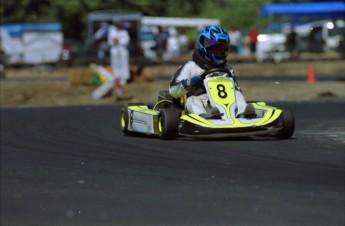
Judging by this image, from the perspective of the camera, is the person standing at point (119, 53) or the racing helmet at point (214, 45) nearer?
the racing helmet at point (214, 45)

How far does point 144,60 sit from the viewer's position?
131 feet

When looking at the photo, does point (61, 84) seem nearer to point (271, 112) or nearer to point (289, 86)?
point (289, 86)

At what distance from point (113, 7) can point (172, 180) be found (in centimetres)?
4563

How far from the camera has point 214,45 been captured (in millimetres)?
11398

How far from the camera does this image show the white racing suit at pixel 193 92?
1134cm

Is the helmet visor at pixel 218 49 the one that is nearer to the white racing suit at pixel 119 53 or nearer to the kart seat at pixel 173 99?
the kart seat at pixel 173 99

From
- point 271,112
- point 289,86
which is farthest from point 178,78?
point 289,86

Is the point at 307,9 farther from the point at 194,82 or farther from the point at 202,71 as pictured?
the point at 194,82

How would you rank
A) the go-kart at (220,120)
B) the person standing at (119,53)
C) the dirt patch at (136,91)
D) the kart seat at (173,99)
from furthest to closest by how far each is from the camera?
the person standing at (119,53) → the dirt patch at (136,91) → the kart seat at (173,99) → the go-kart at (220,120)

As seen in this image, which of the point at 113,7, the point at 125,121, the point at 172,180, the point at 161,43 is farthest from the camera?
the point at 113,7

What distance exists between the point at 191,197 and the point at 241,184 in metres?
0.56

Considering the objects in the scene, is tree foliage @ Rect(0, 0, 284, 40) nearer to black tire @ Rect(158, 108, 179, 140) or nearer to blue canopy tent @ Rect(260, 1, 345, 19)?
blue canopy tent @ Rect(260, 1, 345, 19)

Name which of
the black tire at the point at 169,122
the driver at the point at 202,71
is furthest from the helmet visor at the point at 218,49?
the black tire at the point at 169,122

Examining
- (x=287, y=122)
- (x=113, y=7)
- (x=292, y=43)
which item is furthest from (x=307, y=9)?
(x=287, y=122)
